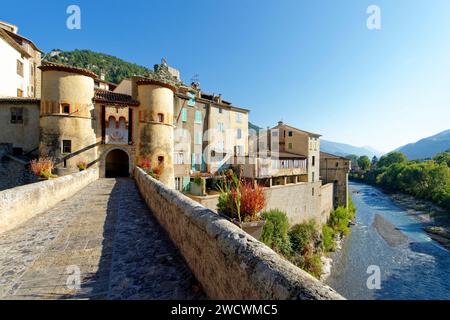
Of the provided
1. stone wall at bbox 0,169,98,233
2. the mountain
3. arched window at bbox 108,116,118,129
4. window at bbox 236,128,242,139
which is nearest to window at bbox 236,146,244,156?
window at bbox 236,128,242,139

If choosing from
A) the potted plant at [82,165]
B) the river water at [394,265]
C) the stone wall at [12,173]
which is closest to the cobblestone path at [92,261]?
the potted plant at [82,165]

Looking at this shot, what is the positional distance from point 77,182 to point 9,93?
60.4 feet

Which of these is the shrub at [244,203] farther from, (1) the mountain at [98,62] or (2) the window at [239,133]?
(1) the mountain at [98,62]

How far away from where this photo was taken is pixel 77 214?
8.16 m

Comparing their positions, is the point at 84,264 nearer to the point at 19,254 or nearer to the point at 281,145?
the point at 19,254

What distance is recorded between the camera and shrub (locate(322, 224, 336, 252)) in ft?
101

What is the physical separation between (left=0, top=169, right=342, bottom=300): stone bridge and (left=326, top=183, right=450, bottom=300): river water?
76.3 ft

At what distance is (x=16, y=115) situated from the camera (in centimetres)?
2022

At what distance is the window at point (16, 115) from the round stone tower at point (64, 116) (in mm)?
3178

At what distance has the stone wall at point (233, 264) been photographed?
1936 mm

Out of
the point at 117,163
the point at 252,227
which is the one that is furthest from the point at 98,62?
the point at 252,227

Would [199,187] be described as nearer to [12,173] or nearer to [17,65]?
[12,173]

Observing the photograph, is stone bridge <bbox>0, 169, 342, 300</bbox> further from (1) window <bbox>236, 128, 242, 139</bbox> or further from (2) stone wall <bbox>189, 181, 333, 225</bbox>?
(1) window <bbox>236, 128, 242, 139</bbox>
